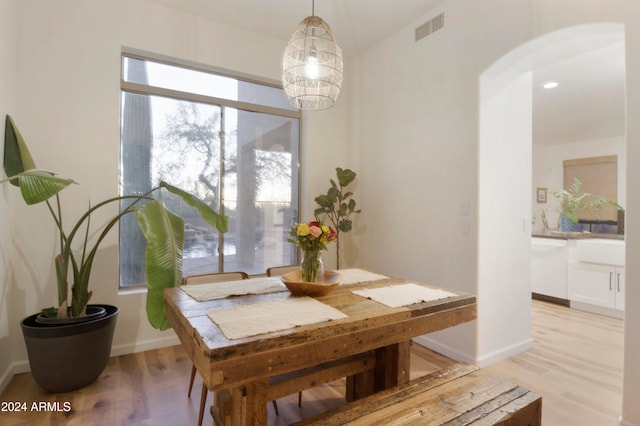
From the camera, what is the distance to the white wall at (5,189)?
2.28 metres

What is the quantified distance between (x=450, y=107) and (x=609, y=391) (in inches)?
99.8

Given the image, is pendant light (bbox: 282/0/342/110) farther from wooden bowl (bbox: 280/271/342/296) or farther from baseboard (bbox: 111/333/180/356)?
baseboard (bbox: 111/333/180/356)

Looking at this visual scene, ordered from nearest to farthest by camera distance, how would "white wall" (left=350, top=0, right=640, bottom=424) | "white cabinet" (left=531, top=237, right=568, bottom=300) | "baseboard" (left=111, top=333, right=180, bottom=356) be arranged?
"white wall" (left=350, top=0, right=640, bottom=424) < "baseboard" (left=111, top=333, right=180, bottom=356) < "white cabinet" (left=531, top=237, right=568, bottom=300)

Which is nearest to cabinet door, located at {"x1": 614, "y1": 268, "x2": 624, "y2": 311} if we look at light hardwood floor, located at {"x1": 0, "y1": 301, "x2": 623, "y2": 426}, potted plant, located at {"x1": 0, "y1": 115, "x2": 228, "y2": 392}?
light hardwood floor, located at {"x1": 0, "y1": 301, "x2": 623, "y2": 426}

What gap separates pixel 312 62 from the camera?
184cm

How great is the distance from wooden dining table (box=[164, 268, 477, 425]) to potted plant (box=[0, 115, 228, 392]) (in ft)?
0.65

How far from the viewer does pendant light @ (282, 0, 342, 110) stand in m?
1.84

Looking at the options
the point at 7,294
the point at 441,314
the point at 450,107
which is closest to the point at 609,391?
the point at 441,314

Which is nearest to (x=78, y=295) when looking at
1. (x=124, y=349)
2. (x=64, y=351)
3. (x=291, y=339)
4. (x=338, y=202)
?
(x=64, y=351)

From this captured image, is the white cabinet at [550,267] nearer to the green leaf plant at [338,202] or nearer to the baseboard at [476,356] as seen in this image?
the baseboard at [476,356]

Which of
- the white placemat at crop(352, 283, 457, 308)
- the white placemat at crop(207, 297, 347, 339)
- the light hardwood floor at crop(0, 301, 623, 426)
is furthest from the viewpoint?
the light hardwood floor at crop(0, 301, 623, 426)

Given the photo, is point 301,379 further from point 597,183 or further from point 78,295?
point 597,183

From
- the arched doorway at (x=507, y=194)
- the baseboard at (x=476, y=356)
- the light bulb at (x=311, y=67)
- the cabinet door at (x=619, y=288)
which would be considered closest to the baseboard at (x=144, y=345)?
the baseboard at (x=476, y=356)

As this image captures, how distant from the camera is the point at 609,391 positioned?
233cm
